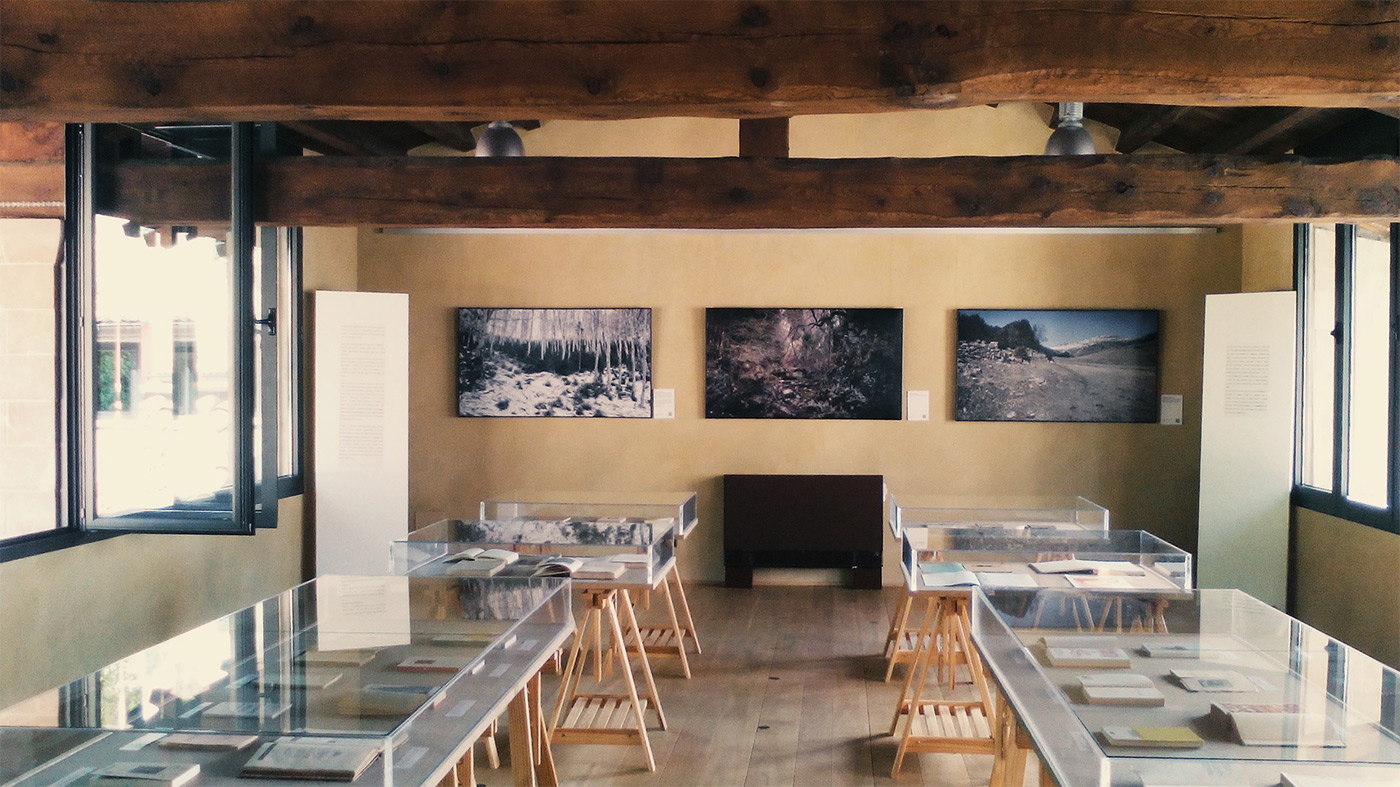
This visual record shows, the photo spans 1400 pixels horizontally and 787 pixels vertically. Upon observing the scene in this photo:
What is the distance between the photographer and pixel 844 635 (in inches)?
265

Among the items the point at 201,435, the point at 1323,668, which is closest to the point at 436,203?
the point at 201,435

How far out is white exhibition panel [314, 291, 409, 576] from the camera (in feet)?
24.0

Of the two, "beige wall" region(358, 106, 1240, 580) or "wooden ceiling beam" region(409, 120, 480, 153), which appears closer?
"wooden ceiling beam" region(409, 120, 480, 153)

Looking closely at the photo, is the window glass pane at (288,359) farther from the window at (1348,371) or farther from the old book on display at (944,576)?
the window at (1348,371)

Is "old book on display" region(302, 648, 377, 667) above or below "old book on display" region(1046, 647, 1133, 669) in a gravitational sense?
above

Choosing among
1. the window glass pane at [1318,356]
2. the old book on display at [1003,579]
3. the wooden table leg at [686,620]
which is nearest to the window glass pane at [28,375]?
the wooden table leg at [686,620]

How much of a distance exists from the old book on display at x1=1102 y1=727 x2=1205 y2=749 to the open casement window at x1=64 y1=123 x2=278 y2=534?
13.0 ft

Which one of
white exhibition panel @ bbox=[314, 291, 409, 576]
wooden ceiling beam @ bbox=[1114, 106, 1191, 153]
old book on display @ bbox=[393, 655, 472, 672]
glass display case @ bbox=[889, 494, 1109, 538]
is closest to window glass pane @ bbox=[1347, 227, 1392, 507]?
wooden ceiling beam @ bbox=[1114, 106, 1191, 153]

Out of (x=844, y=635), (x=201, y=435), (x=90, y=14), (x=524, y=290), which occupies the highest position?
(x=90, y=14)

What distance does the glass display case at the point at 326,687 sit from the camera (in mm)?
2131

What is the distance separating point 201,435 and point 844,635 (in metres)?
4.06

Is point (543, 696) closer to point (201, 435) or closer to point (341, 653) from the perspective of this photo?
point (201, 435)

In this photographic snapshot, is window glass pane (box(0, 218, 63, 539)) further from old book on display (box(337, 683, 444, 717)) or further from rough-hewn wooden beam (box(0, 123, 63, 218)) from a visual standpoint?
old book on display (box(337, 683, 444, 717))

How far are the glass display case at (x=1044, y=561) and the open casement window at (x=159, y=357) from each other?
319cm
